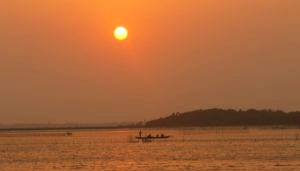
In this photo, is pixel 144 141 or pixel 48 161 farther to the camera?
pixel 144 141

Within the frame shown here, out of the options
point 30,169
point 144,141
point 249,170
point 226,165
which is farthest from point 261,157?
point 144,141

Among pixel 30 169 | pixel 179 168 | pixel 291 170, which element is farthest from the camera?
pixel 30 169

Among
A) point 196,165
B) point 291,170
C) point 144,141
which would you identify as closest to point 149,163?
point 196,165

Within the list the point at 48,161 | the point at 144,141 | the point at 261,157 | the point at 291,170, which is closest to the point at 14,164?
the point at 48,161

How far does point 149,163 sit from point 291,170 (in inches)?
645

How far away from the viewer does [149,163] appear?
71.2 meters

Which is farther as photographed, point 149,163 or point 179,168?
point 149,163

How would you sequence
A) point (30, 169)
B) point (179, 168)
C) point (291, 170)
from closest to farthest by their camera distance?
point (291, 170)
point (179, 168)
point (30, 169)

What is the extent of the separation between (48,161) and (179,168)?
68.8ft

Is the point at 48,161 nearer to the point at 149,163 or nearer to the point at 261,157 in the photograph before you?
the point at 149,163

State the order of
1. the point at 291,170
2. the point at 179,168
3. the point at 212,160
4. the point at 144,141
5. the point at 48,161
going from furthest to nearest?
1. the point at 144,141
2. the point at 48,161
3. the point at 212,160
4. the point at 179,168
5. the point at 291,170

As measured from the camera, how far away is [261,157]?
7694 cm

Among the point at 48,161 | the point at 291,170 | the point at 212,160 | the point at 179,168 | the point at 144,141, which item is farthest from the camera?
the point at 144,141

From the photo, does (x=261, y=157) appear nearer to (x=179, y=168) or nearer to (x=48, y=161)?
(x=179, y=168)
